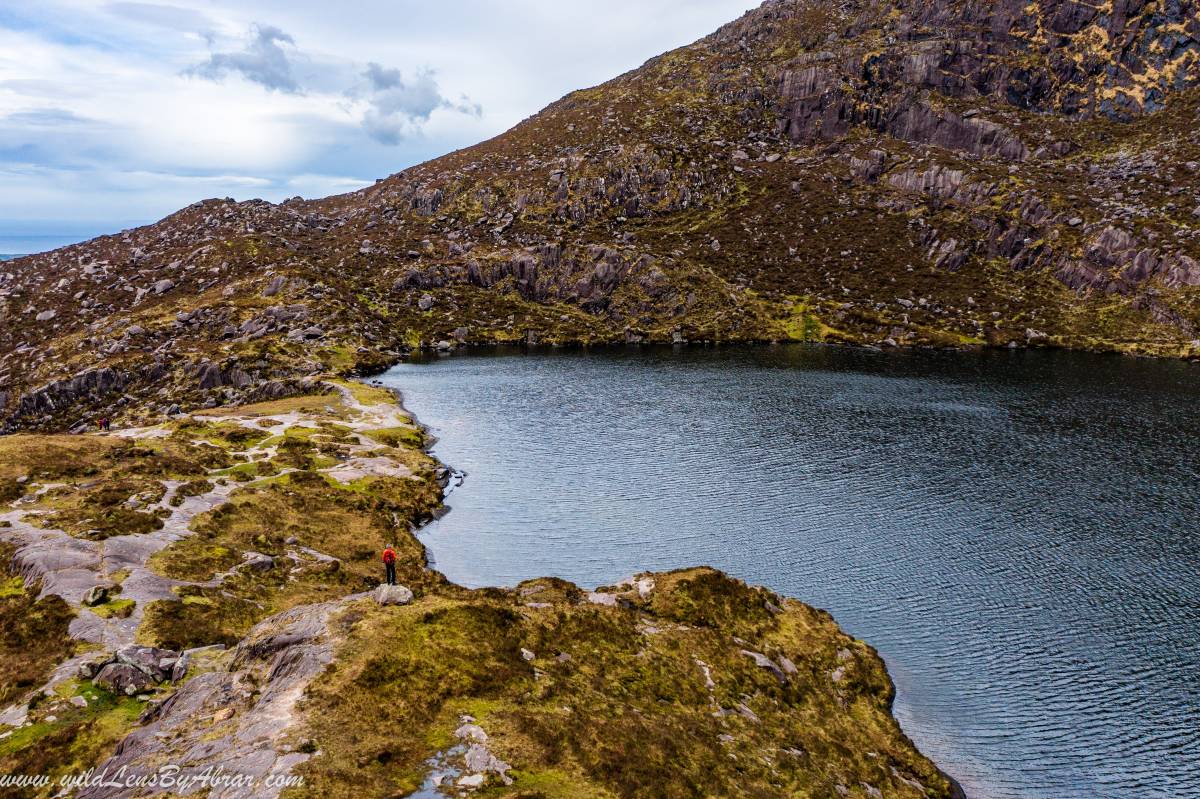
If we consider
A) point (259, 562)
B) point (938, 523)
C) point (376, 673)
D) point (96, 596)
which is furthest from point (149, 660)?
point (938, 523)

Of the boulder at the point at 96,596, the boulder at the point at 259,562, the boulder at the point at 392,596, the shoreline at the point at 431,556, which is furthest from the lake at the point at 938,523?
the boulder at the point at 96,596

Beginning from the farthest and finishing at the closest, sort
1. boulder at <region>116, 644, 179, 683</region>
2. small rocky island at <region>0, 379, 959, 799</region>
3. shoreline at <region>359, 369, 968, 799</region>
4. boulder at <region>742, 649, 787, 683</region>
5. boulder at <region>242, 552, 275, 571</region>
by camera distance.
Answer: boulder at <region>242, 552, 275, 571</region>, boulder at <region>742, 649, 787, 683</region>, shoreline at <region>359, 369, 968, 799</region>, boulder at <region>116, 644, 179, 683</region>, small rocky island at <region>0, 379, 959, 799</region>

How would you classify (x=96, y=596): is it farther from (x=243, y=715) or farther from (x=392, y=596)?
(x=243, y=715)

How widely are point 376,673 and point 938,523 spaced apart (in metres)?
62.5

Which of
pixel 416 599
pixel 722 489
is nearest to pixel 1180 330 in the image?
pixel 722 489

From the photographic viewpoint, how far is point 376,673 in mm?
31531

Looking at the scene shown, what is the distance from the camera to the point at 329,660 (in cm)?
3216

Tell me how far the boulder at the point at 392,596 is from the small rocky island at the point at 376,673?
0.39 ft

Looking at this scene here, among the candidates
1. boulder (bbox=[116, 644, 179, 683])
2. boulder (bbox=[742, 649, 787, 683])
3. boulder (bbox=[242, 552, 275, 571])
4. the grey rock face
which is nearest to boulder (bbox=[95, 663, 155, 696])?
boulder (bbox=[116, 644, 179, 683])

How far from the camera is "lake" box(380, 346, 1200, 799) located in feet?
143

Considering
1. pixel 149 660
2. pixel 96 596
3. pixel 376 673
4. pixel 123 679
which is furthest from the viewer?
pixel 96 596

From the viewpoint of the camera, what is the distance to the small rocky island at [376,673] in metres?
27.1

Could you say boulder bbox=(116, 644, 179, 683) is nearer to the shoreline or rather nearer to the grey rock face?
the grey rock face

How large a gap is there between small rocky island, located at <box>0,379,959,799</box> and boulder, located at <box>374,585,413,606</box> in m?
0.12
